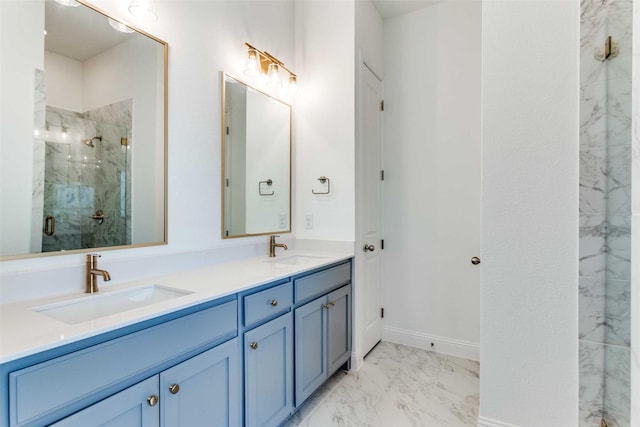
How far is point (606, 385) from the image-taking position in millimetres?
1399

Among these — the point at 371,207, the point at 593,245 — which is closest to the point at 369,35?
the point at 371,207

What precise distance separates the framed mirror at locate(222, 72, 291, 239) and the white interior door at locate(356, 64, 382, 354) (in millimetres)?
605

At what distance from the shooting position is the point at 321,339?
1.97m

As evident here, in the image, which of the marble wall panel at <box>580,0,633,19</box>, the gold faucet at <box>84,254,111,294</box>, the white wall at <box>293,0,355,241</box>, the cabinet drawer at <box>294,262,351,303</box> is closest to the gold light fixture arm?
the white wall at <box>293,0,355,241</box>

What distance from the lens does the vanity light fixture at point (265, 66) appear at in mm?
2090

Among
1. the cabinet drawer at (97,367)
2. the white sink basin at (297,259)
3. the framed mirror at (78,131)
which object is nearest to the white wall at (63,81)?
the framed mirror at (78,131)

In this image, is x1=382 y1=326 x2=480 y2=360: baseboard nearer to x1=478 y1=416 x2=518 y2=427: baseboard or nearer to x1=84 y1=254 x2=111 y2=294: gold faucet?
x1=478 y1=416 x2=518 y2=427: baseboard

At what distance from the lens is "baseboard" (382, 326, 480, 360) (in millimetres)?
2572

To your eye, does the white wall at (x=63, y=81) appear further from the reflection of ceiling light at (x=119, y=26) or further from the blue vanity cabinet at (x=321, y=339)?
the blue vanity cabinet at (x=321, y=339)

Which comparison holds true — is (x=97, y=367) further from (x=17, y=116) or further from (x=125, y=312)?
(x=17, y=116)

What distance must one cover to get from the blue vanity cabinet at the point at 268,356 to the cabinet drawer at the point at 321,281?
0.09 metres

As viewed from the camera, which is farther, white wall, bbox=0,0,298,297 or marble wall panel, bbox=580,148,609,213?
white wall, bbox=0,0,298,297

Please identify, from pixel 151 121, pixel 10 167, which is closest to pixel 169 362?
pixel 10 167

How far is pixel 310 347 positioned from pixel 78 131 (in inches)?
61.5
